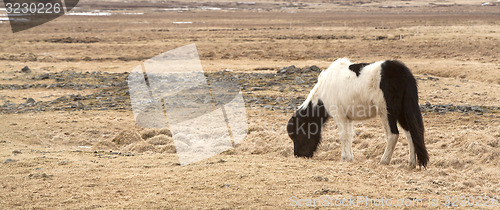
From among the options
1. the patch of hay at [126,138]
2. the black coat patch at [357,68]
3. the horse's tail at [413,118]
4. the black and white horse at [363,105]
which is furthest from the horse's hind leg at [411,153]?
the patch of hay at [126,138]

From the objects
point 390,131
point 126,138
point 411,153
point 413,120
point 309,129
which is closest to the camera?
point 413,120

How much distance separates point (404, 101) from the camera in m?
8.01

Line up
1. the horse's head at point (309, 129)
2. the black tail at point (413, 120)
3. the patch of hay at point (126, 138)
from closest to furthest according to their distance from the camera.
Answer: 1. the black tail at point (413, 120)
2. the horse's head at point (309, 129)
3. the patch of hay at point (126, 138)

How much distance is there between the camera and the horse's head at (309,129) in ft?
30.2

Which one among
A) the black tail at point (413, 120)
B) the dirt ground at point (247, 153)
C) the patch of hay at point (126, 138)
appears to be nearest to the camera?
the dirt ground at point (247, 153)

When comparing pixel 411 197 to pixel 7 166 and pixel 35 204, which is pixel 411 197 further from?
pixel 7 166

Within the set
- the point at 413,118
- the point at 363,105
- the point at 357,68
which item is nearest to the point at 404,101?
the point at 413,118

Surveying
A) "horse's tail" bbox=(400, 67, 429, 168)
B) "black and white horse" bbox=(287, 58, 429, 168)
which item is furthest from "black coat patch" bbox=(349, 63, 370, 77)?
"horse's tail" bbox=(400, 67, 429, 168)

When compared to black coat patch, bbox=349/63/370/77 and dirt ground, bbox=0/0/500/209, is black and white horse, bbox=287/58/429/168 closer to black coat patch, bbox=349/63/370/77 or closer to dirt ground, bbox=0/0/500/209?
black coat patch, bbox=349/63/370/77

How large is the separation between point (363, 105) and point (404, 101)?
28.9 inches

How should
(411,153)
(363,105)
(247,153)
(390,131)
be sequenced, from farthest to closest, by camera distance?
(247,153), (363,105), (390,131), (411,153)

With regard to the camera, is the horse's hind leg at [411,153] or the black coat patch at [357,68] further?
the black coat patch at [357,68]

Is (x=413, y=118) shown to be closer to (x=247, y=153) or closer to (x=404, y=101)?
(x=404, y=101)

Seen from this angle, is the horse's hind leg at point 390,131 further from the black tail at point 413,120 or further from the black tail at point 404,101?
the black tail at point 413,120
